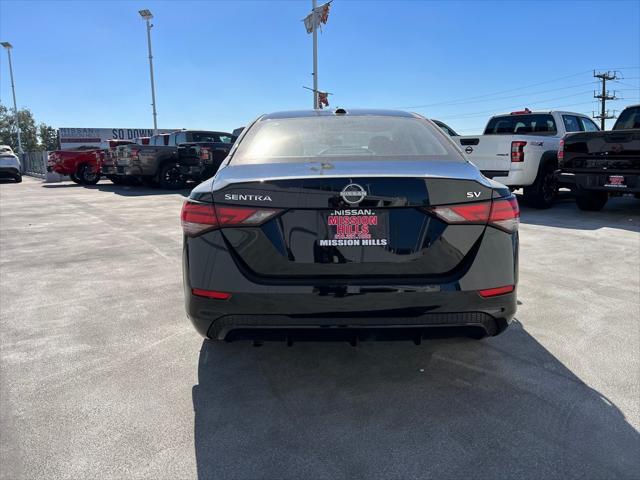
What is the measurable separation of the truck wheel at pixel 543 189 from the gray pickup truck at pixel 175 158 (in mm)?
8772

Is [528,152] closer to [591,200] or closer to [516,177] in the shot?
[516,177]

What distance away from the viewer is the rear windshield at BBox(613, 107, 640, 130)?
934cm

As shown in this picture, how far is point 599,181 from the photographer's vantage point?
8461 millimetres

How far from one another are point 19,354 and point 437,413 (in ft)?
9.20

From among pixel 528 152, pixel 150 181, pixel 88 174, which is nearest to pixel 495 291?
pixel 528 152

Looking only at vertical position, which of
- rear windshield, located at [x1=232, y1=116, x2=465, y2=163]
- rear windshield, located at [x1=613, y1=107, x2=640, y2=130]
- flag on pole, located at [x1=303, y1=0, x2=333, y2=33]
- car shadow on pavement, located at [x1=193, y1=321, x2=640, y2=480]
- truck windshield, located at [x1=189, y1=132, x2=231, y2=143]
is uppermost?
flag on pole, located at [x1=303, y1=0, x2=333, y2=33]

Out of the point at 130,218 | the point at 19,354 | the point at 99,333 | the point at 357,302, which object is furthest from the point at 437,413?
the point at 130,218

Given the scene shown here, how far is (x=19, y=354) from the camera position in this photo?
3.24 meters

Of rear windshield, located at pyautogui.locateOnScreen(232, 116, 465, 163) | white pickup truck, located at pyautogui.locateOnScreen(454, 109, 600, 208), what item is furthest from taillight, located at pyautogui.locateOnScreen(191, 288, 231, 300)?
white pickup truck, located at pyautogui.locateOnScreen(454, 109, 600, 208)

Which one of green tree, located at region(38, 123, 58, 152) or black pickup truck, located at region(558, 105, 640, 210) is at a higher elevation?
green tree, located at region(38, 123, 58, 152)

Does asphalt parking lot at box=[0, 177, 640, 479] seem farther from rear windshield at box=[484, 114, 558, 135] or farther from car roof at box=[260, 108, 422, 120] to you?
rear windshield at box=[484, 114, 558, 135]

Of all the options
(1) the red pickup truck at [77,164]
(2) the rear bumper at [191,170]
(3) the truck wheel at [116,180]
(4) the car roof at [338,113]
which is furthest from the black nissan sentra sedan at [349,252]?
(1) the red pickup truck at [77,164]

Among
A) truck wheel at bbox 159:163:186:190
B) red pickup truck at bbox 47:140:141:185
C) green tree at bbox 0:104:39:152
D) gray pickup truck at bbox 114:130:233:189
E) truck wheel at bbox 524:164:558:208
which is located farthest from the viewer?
green tree at bbox 0:104:39:152

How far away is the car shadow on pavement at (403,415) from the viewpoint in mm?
2098
